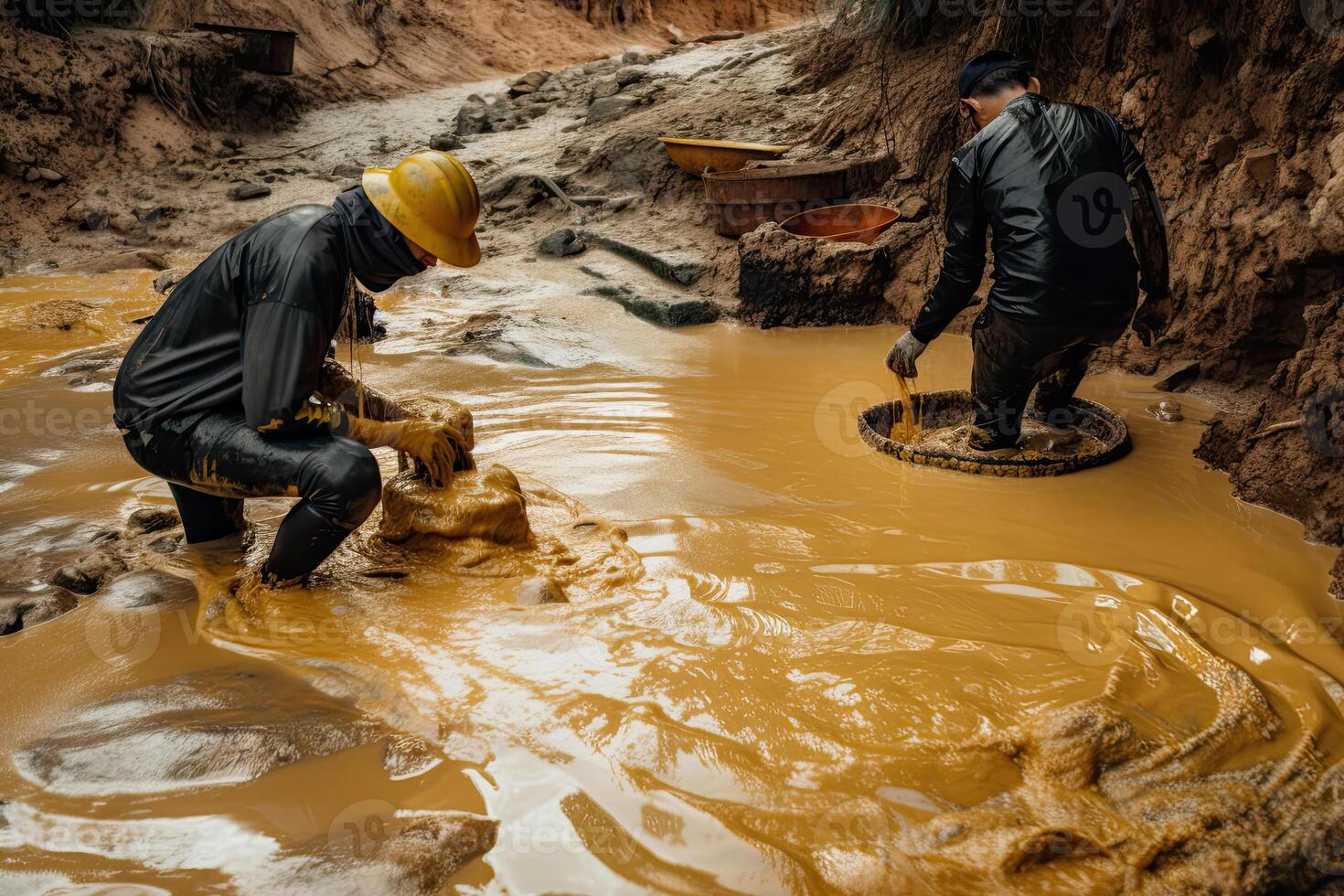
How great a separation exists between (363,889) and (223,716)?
71cm

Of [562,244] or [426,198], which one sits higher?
[426,198]

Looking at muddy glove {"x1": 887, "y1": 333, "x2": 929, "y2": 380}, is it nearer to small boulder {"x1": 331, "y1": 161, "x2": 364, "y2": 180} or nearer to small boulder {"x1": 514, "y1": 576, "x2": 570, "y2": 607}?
small boulder {"x1": 514, "y1": 576, "x2": 570, "y2": 607}

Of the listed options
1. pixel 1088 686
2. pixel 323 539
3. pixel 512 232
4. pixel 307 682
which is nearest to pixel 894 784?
pixel 1088 686

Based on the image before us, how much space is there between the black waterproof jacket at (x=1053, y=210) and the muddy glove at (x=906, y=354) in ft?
0.87

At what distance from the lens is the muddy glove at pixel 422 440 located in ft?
9.39

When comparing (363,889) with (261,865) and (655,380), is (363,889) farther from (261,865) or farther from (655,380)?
(655,380)

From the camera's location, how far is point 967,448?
4.00m

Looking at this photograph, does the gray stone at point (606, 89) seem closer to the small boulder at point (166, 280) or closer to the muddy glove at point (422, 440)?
the small boulder at point (166, 280)

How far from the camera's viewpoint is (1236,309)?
4.64 metres

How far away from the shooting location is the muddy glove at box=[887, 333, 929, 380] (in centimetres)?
393

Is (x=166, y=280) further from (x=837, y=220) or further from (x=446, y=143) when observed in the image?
(x=837, y=220)

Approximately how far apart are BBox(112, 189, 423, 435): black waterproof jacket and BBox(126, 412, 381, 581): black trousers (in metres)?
0.06

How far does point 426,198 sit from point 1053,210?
7.68 feet

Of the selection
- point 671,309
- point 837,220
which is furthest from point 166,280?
point 837,220
